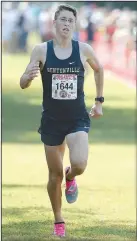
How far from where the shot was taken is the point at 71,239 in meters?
7.95

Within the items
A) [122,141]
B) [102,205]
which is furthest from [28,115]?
[102,205]

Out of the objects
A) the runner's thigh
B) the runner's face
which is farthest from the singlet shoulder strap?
the runner's thigh

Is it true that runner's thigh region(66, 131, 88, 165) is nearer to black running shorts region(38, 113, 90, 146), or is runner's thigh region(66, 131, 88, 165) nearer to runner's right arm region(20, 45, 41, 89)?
black running shorts region(38, 113, 90, 146)

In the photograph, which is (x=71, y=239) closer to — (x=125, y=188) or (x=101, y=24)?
(x=125, y=188)

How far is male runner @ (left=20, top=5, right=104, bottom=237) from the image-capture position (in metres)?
7.79

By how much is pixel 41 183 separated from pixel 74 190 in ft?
14.4

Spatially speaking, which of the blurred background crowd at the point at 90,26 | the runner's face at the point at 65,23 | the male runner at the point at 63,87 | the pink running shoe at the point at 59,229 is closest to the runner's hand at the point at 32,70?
the male runner at the point at 63,87

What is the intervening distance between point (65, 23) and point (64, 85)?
1.57 feet

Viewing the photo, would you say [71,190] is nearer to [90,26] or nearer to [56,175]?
[56,175]

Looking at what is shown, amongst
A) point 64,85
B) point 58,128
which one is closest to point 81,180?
point 58,128

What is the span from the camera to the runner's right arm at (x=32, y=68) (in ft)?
25.1

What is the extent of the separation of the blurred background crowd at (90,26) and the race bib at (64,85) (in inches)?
975

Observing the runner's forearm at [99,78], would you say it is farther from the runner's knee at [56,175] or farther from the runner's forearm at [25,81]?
the runner's knee at [56,175]

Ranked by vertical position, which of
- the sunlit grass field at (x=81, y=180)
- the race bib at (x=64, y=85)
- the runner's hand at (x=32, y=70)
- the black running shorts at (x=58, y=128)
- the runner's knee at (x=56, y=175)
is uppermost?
the runner's hand at (x=32, y=70)
